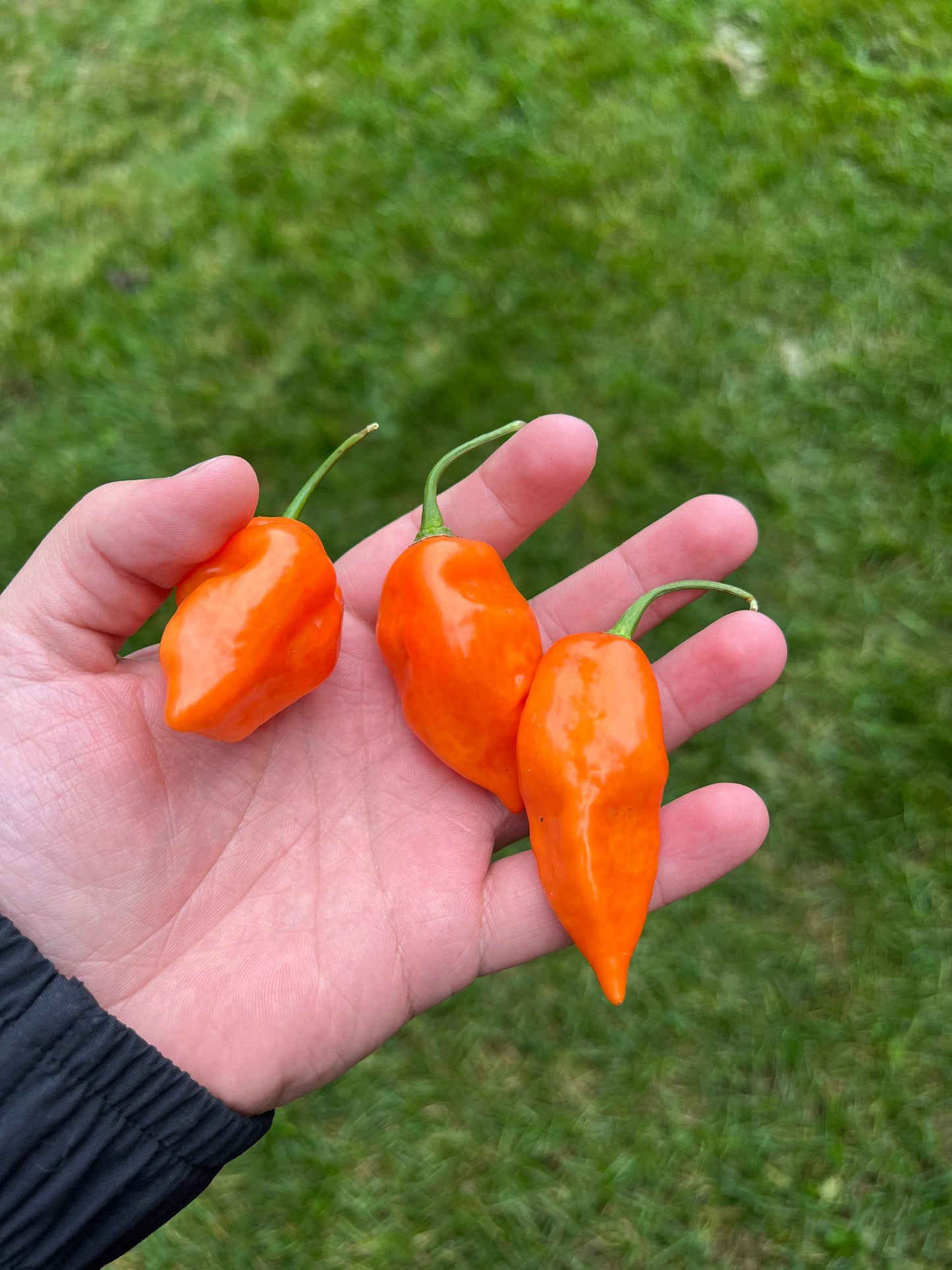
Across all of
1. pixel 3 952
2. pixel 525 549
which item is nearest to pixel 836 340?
pixel 525 549

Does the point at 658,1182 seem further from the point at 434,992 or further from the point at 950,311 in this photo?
the point at 950,311

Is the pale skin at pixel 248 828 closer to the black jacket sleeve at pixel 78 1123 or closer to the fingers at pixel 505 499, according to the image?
the fingers at pixel 505 499

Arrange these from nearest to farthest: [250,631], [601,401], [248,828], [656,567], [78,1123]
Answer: [78,1123] < [250,631] < [248,828] < [656,567] < [601,401]

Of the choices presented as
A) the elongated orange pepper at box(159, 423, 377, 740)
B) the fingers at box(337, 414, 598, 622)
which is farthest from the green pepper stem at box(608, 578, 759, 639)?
the elongated orange pepper at box(159, 423, 377, 740)

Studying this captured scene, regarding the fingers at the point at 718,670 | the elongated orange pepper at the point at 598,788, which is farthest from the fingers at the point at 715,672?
the elongated orange pepper at the point at 598,788

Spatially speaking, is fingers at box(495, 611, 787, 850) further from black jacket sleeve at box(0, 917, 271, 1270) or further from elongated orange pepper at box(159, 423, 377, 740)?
black jacket sleeve at box(0, 917, 271, 1270)

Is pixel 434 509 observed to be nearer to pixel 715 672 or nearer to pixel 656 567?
pixel 656 567

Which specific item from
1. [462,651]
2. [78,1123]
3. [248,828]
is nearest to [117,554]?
[248,828]
